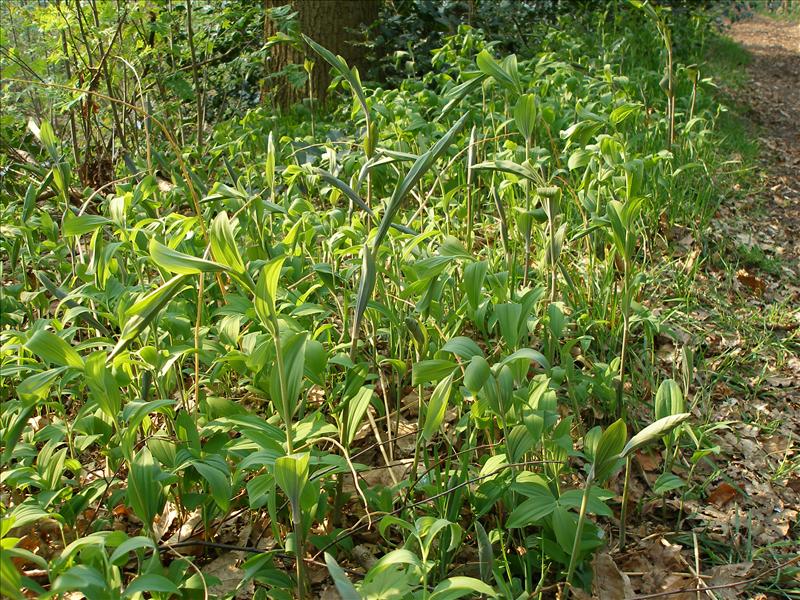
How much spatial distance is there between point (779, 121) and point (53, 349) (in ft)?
23.0

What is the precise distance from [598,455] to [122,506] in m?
1.25

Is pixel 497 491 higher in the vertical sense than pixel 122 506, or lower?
higher

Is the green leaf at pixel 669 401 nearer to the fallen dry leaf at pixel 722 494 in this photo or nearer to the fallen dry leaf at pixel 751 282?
the fallen dry leaf at pixel 722 494

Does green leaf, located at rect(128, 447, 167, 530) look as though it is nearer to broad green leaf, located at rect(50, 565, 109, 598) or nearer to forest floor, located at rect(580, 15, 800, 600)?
broad green leaf, located at rect(50, 565, 109, 598)

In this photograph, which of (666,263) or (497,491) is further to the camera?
(666,263)

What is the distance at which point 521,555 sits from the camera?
184 centimetres

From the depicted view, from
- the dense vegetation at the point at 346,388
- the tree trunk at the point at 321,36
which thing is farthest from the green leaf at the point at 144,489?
the tree trunk at the point at 321,36

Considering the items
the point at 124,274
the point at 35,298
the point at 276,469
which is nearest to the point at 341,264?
the point at 124,274

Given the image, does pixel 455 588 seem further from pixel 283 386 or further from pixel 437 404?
pixel 283 386

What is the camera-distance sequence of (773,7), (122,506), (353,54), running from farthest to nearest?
(773,7), (353,54), (122,506)

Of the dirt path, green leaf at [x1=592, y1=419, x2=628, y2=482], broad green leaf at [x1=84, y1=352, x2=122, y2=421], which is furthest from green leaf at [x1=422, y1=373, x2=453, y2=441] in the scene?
the dirt path

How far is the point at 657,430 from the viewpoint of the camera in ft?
4.69

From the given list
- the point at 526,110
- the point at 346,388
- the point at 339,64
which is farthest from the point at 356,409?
the point at 526,110

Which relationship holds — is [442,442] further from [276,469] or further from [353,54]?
[353,54]
